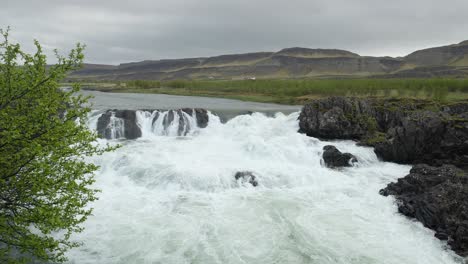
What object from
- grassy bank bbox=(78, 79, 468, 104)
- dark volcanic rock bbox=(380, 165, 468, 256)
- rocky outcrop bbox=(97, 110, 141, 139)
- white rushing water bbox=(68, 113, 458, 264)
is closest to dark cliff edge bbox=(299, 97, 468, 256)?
dark volcanic rock bbox=(380, 165, 468, 256)

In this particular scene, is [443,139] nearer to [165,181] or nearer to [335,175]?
[335,175]

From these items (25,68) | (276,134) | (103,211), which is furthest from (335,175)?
(25,68)

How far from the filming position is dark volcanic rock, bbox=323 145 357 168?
33.0 m

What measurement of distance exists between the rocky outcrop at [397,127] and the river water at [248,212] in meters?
2.51

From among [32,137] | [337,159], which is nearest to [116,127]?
[337,159]

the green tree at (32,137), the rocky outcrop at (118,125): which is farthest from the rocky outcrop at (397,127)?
the green tree at (32,137)

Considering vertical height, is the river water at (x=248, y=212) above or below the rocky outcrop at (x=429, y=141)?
below

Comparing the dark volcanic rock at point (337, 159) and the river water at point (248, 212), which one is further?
the dark volcanic rock at point (337, 159)

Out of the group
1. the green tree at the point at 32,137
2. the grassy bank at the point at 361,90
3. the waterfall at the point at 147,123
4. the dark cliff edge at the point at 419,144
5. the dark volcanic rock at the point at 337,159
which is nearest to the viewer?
the green tree at the point at 32,137

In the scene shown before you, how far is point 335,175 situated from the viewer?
98.6 ft

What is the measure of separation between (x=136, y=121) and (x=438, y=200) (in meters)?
36.9

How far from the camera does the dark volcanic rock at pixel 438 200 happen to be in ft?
61.2

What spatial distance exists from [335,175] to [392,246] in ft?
39.6

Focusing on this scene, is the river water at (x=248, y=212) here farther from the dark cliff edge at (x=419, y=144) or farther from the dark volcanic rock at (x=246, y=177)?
the dark cliff edge at (x=419, y=144)
